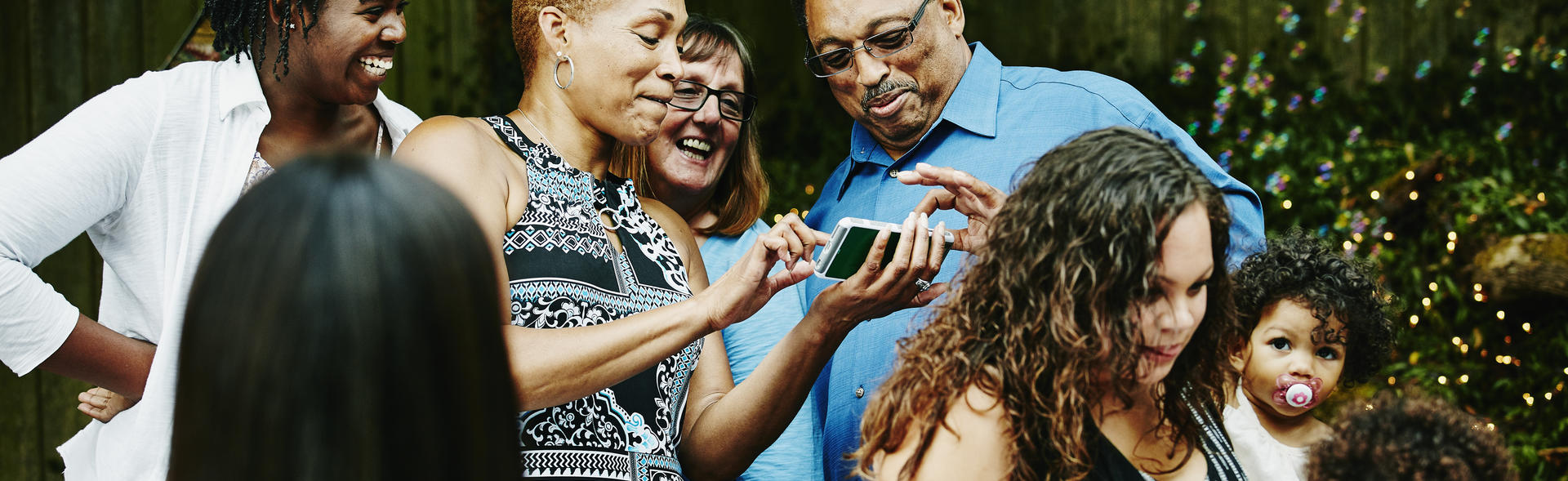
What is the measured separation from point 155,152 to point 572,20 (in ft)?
2.25

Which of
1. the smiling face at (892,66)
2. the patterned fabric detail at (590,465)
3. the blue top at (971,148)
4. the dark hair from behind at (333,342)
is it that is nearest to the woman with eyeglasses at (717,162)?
the blue top at (971,148)

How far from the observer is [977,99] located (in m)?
2.36

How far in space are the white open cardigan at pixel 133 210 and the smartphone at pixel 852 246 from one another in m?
0.96

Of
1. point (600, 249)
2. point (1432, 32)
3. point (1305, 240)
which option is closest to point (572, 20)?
point (600, 249)

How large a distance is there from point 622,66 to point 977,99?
0.80m

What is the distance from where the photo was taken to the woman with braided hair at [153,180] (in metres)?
1.80

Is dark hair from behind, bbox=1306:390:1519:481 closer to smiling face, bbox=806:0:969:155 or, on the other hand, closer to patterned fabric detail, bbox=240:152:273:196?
smiling face, bbox=806:0:969:155

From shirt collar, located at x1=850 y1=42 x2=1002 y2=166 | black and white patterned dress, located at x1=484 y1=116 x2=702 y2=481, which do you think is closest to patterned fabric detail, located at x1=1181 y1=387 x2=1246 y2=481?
black and white patterned dress, located at x1=484 y1=116 x2=702 y2=481

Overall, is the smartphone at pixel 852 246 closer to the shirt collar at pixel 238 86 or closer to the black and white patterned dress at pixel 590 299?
the black and white patterned dress at pixel 590 299

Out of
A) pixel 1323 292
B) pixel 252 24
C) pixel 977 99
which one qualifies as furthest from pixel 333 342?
pixel 1323 292

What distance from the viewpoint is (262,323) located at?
75cm

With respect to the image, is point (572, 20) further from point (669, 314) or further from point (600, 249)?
point (669, 314)

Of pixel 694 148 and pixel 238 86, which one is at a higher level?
pixel 238 86

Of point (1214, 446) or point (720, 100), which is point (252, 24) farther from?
point (1214, 446)
